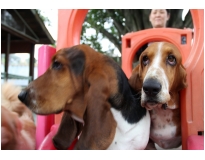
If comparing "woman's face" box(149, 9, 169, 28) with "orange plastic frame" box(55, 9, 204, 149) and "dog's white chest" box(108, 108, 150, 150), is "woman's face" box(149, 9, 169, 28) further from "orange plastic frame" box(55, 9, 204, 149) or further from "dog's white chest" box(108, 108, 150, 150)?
"dog's white chest" box(108, 108, 150, 150)

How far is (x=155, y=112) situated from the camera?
61.0 inches

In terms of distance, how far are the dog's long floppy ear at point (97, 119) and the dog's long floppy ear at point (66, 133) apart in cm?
22

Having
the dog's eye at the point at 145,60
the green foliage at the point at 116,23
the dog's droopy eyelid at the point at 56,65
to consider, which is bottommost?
Answer: the dog's droopy eyelid at the point at 56,65

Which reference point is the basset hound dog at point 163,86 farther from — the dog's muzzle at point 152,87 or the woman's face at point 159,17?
the woman's face at point 159,17

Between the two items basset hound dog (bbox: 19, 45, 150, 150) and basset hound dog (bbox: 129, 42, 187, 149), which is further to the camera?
basset hound dog (bbox: 129, 42, 187, 149)

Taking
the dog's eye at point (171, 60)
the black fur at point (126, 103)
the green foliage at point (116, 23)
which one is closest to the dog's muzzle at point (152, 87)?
the black fur at point (126, 103)

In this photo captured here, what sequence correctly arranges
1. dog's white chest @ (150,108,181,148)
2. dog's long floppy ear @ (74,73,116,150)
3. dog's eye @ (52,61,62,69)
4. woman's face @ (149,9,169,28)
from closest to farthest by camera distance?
1. dog's long floppy ear @ (74,73,116,150)
2. dog's eye @ (52,61,62,69)
3. dog's white chest @ (150,108,181,148)
4. woman's face @ (149,9,169,28)

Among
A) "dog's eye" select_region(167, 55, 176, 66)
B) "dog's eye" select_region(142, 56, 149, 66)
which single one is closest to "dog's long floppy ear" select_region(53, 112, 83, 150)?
Result: "dog's eye" select_region(142, 56, 149, 66)

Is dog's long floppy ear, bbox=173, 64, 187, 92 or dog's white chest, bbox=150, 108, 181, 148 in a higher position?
dog's long floppy ear, bbox=173, 64, 187, 92

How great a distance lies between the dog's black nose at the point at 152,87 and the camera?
125 centimetres

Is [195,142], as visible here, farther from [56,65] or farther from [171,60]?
[56,65]

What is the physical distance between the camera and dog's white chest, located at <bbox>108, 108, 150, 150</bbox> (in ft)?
4.28

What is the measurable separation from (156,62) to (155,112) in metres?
0.32

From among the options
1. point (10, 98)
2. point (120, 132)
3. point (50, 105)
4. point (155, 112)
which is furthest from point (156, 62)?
point (10, 98)
